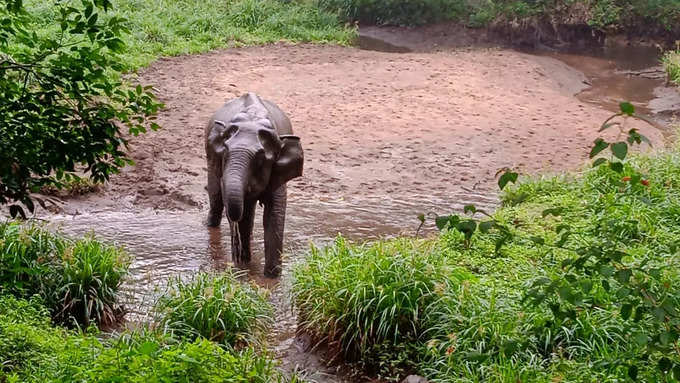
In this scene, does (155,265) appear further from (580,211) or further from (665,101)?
(665,101)

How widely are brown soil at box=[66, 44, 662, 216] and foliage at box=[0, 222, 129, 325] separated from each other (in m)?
3.28

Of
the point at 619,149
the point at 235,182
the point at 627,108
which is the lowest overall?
the point at 235,182

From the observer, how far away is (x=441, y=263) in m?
6.86

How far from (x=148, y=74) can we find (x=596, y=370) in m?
12.9

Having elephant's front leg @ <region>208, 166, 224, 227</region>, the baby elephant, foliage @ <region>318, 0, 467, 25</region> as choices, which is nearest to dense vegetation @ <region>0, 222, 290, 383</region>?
the baby elephant

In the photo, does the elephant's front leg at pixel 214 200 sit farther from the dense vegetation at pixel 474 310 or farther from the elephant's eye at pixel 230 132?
the dense vegetation at pixel 474 310

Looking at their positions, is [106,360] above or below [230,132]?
below

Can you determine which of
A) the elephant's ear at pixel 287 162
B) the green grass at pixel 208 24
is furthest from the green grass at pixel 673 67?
the elephant's ear at pixel 287 162

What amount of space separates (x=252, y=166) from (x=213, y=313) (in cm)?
184

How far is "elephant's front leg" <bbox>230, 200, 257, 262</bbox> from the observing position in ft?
27.3

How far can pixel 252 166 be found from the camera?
Answer: 7.73 meters

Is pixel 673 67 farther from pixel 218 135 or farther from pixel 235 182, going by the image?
pixel 235 182

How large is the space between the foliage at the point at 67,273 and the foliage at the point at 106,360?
83 cm

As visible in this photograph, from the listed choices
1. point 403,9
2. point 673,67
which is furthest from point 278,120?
point 403,9
